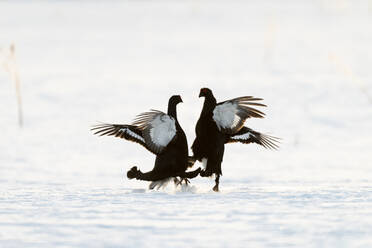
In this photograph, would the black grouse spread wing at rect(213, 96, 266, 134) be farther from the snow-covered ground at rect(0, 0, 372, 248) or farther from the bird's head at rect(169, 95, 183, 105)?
the snow-covered ground at rect(0, 0, 372, 248)

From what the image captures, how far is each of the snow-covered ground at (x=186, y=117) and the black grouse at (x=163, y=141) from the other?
0.54 feet

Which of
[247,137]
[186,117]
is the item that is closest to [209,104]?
[247,137]

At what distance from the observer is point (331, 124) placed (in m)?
11.1

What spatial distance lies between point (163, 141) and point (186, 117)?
17.4ft

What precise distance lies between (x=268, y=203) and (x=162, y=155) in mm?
1171

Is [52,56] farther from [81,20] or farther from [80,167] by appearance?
[80,167]

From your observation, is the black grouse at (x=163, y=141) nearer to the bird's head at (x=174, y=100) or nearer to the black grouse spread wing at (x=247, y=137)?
the bird's head at (x=174, y=100)

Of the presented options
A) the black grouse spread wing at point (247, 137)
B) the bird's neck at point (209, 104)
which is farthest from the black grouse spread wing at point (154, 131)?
the black grouse spread wing at point (247, 137)

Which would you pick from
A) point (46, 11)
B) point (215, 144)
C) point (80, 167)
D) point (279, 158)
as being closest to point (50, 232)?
point (215, 144)

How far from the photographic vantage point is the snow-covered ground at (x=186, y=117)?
4.37 m

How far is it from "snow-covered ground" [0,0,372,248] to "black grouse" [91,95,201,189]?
0.17 meters

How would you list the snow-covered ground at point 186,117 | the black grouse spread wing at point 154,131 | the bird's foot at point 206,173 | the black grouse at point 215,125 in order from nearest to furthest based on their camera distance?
the snow-covered ground at point 186,117 → the black grouse spread wing at point 154,131 → the black grouse at point 215,125 → the bird's foot at point 206,173

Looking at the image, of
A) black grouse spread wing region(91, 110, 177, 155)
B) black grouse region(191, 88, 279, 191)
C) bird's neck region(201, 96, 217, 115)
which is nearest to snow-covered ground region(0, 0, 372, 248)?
black grouse region(191, 88, 279, 191)

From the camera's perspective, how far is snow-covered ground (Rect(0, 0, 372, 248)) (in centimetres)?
437
